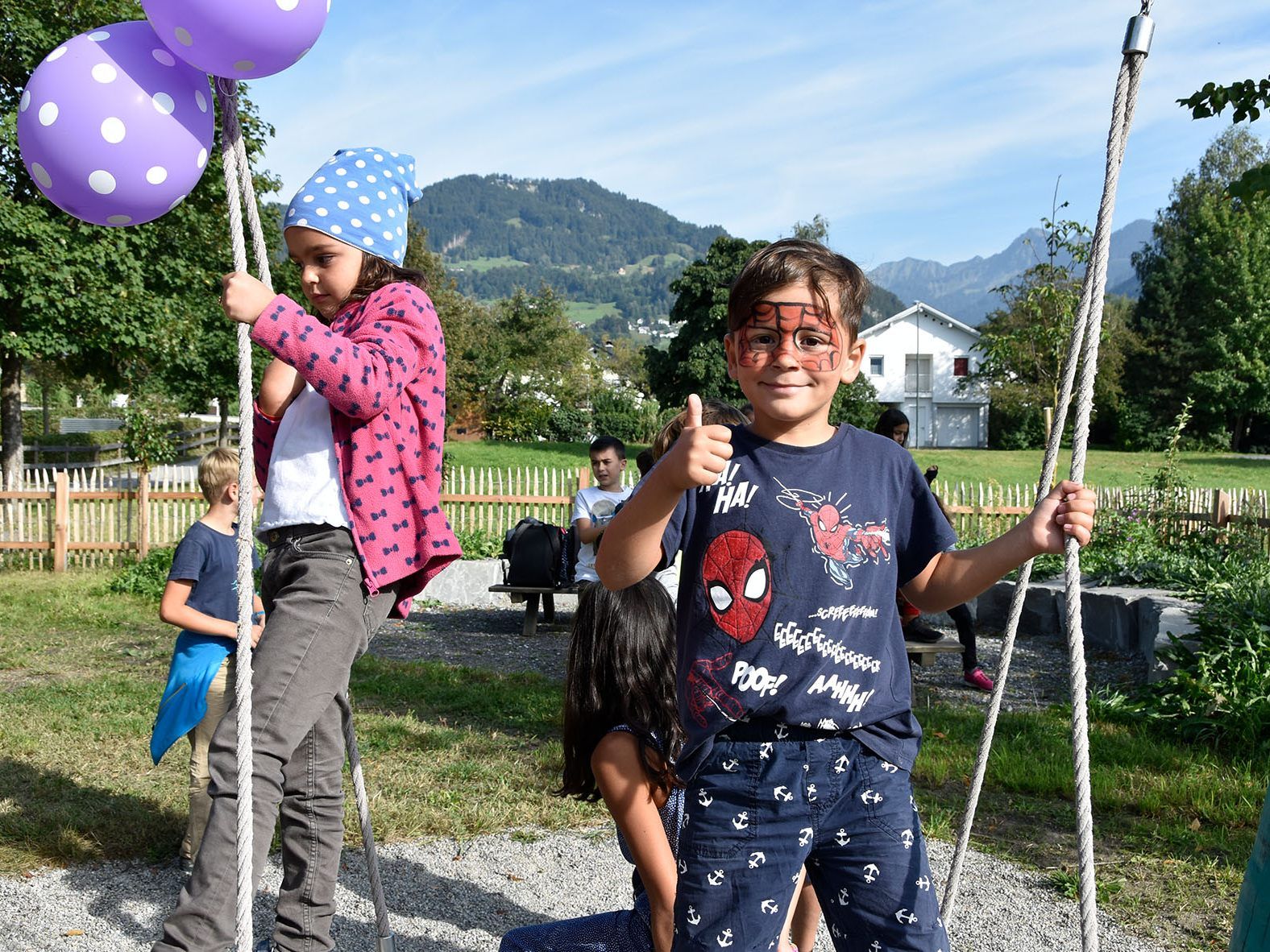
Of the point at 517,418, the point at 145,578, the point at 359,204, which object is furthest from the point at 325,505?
the point at 517,418

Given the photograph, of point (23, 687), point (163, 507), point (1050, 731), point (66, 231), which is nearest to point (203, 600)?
point (23, 687)

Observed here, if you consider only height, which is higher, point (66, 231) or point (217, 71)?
point (66, 231)

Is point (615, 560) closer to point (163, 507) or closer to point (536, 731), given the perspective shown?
point (536, 731)

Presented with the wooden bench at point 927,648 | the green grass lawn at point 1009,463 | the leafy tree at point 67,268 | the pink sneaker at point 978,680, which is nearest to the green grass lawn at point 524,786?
the wooden bench at point 927,648

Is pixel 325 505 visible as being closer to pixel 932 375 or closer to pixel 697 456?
pixel 697 456

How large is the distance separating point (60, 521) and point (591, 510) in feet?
31.2

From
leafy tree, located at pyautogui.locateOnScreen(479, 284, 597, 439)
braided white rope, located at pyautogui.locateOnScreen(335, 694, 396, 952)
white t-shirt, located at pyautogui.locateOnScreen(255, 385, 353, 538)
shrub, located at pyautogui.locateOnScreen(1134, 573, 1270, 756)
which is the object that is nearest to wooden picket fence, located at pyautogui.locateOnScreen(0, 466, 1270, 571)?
shrub, located at pyautogui.locateOnScreen(1134, 573, 1270, 756)

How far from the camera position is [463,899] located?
11.8ft

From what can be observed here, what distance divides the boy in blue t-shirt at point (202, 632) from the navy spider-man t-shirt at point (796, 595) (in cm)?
205

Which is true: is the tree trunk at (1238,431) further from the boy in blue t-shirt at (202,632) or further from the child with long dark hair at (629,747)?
the child with long dark hair at (629,747)

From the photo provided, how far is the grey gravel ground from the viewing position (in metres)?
3.31

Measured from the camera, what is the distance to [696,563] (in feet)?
6.90

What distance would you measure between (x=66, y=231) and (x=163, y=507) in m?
7.91

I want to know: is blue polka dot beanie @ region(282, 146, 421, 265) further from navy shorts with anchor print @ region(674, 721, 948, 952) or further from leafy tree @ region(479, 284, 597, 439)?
leafy tree @ region(479, 284, 597, 439)
